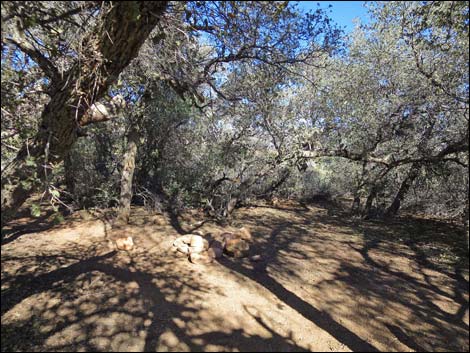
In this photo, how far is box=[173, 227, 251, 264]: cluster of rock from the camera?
528 cm

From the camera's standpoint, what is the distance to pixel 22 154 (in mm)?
2447

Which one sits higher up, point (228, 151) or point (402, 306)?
point (228, 151)

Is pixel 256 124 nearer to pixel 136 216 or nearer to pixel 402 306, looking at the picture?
pixel 136 216

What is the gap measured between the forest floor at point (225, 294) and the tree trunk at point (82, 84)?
161 centimetres

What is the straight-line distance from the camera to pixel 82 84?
2.44 meters

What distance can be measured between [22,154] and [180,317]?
2472mm

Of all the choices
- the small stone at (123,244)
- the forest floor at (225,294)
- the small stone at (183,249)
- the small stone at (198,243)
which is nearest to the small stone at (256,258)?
the forest floor at (225,294)

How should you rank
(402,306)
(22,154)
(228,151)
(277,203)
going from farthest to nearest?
(277,203), (228,151), (402,306), (22,154)

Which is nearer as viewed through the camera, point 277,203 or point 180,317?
point 180,317

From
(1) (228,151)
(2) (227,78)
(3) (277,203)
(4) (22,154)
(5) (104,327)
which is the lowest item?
(5) (104,327)

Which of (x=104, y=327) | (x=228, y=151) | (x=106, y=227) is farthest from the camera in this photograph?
(x=228, y=151)

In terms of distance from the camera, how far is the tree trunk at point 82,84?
2211 mm

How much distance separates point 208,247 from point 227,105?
4.00 meters

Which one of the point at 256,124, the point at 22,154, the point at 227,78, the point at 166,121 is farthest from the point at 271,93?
the point at 22,154
